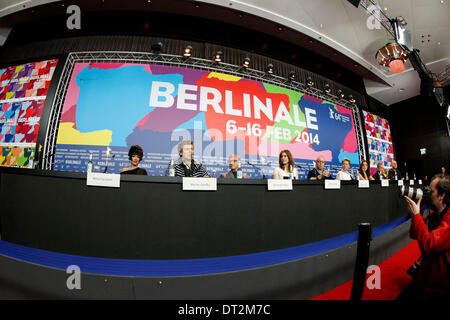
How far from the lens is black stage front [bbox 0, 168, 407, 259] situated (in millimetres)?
1160

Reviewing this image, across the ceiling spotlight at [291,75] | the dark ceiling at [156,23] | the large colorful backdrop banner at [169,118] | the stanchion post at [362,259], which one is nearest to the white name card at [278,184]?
the stanchion post at [362,259]

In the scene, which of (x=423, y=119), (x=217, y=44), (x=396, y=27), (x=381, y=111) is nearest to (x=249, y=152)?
(x=217, y=44)

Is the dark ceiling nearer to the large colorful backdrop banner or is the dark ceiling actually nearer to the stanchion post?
the large colorful backdrop banner

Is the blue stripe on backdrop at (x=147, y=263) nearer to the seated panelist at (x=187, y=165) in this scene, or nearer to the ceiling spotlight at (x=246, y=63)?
the seated panelist at (x=187, y=165)

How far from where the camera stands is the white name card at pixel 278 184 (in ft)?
4.67

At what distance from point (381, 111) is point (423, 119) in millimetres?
2244

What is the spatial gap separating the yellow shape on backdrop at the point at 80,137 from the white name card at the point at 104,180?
9.87ft

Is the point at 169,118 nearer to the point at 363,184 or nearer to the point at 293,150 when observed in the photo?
the point at 293,150

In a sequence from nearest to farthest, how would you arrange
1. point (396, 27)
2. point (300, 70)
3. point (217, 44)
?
point (396, 27)
point (217, 44)
point (300, 70)

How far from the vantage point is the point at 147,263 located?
110 cm

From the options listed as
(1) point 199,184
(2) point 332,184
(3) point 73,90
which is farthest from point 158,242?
(3) point 73,90

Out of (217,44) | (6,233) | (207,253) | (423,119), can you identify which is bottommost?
(207,253)
